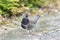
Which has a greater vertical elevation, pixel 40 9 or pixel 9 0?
pixel 9 0

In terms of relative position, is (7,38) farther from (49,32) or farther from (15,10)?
(15,10)

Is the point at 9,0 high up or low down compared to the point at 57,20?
up

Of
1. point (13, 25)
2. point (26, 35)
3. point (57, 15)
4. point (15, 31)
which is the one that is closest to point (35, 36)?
point (26, 35)

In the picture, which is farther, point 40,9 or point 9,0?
point 40,9

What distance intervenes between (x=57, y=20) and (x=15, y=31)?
129 inches

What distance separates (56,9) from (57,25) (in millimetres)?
4079

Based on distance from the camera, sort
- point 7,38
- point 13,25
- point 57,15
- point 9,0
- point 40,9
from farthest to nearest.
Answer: point 40,9, point 57,15, point 9,0, point 13,25, point 7,38

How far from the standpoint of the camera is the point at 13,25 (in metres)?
11.5

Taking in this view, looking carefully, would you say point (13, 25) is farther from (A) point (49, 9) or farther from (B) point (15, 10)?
(A) point (49, 9)

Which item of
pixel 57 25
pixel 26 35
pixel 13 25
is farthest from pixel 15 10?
pixel 26 35

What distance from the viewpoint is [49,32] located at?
10227 mm

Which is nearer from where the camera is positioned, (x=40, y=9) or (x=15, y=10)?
(x=15, y=10)

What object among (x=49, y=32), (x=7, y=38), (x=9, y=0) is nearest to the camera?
(x=7, y=38)

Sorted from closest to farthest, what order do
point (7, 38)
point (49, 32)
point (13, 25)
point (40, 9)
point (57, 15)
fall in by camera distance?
point (7, 38) < point (49, 32) < point (13, 25) < point (57, 15) < point (40, 9)
